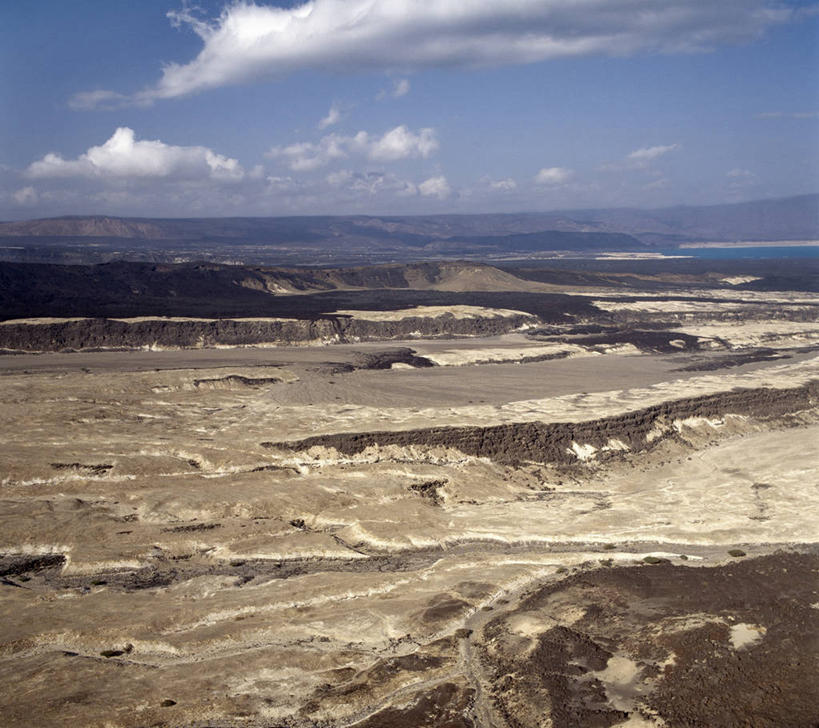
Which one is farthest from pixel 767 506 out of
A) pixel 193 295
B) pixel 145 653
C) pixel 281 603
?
pixel 193 295

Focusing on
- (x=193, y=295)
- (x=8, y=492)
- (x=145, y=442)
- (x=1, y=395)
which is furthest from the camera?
(x=193, y=295)

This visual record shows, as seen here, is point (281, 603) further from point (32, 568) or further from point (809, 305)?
point (809, 305)

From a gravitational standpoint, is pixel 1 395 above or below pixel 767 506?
above

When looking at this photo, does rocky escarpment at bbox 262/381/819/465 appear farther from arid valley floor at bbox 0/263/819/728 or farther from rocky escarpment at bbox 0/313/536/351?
rocky escarpment at bbox 0/313/536/351

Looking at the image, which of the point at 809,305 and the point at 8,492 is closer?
the point at 8,492

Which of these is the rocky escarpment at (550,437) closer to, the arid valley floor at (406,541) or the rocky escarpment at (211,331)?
the arid valley floor at (406,541)

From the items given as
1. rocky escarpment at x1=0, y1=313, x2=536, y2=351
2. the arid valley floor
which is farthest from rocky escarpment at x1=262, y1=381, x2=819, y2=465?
rocky escarpment at x1=0, y1=313, x2=536, y2=351

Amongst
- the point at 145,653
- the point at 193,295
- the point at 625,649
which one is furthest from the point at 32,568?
the point at 193,295

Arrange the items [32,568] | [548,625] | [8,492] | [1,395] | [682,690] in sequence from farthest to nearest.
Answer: [1,395] → [8,492] → [32,568] → [548,625] → [682,690]
